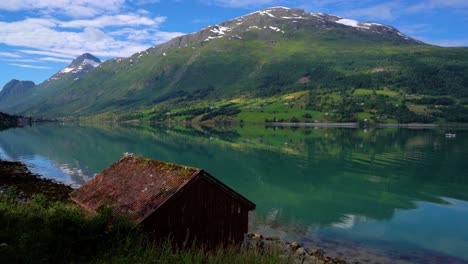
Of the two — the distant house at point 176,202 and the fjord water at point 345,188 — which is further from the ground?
the distant house at point 176,202

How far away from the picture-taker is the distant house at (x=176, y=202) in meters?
18.6

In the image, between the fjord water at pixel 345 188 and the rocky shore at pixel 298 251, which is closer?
the rocky shore at pixel 298 251

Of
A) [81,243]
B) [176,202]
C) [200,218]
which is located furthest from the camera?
[200,218]

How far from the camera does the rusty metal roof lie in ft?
61.9

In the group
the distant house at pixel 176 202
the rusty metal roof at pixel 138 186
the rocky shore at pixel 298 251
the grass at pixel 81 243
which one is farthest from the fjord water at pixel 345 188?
the grass at pixel 81 243

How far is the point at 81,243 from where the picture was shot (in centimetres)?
1430

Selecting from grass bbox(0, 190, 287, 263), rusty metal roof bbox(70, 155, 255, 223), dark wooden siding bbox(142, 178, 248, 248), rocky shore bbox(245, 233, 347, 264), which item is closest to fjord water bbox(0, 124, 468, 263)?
rocky shore bbox(245, 233, 347, 264)

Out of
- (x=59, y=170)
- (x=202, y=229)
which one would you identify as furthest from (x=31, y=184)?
(x=202, y=229)

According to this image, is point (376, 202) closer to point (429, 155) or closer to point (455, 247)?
point (455, 247)

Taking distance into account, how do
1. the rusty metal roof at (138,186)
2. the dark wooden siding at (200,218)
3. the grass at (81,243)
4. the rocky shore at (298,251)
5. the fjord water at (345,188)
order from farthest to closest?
the fjord water at (345,188) → the rocky shore at (298,251) → the rusty metal roof at (138,186) → the dark wooden siding at (200,218) → the grass at (81,243)

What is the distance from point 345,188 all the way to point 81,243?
166 ft

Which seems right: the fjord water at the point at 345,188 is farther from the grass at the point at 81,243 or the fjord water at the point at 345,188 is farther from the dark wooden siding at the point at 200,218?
the grass at the point at 81,243

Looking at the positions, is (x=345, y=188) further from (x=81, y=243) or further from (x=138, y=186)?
(x=81, y=243)

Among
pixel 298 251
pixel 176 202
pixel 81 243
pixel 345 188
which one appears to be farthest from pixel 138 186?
pixel 345 188
